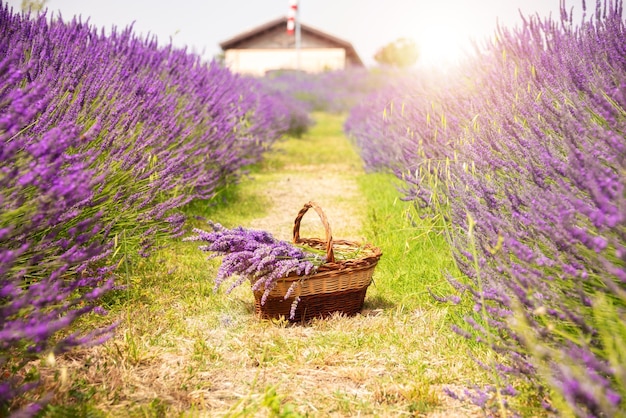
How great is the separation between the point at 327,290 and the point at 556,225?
1.33 metres

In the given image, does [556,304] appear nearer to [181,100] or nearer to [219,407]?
[219,407]

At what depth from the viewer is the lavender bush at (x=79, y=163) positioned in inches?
69.8

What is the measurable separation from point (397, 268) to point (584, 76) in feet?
5.01

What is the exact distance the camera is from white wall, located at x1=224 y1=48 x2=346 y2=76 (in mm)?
24750

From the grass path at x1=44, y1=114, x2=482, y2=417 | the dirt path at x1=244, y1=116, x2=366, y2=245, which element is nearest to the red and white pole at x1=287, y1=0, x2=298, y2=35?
the dirt path at x1=244, y1=116, x2=366, y2=245

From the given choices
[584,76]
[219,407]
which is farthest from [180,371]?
[584,76]

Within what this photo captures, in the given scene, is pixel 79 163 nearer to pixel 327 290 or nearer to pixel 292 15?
pixel 327 290

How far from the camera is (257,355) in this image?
2.51m

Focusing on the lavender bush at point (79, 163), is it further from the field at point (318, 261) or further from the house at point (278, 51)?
the house at point (278, 51)

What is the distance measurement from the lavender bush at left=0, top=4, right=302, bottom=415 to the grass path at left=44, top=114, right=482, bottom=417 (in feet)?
0.68

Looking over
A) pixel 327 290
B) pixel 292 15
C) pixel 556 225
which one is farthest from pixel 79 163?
pixel 292 15

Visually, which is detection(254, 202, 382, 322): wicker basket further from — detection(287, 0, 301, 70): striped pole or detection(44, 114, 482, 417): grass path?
detection(287, 0, 301, 70): striped pole

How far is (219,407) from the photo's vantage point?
210cm

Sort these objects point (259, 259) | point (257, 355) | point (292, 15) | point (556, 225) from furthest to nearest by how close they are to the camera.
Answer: point (292, 15)
point (259, 259)
point (257, 355)
point (556, 225)
